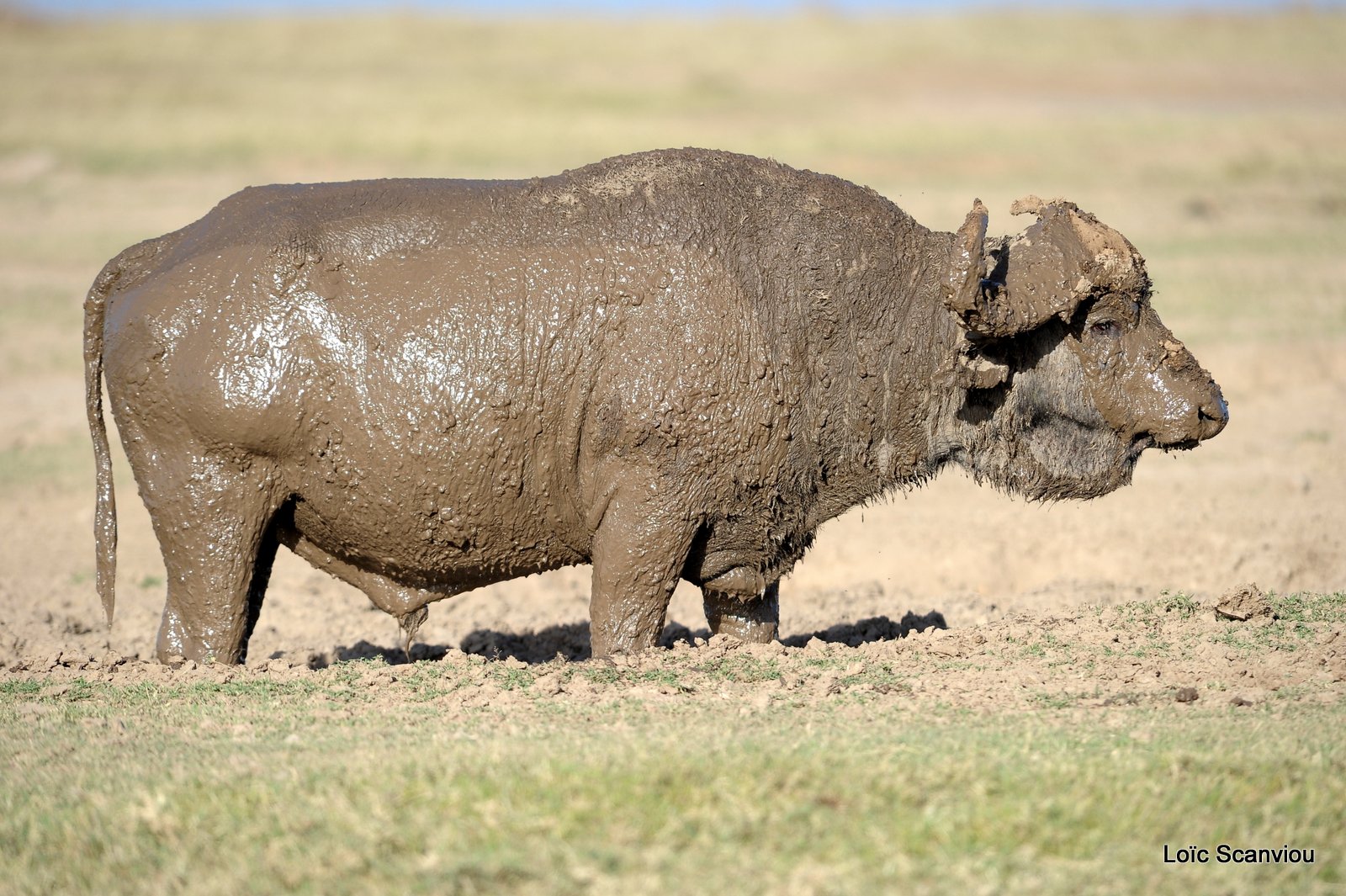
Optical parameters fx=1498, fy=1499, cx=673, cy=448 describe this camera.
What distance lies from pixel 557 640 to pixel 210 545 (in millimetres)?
2840

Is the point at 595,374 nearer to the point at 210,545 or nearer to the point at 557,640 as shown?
the point at 210,545

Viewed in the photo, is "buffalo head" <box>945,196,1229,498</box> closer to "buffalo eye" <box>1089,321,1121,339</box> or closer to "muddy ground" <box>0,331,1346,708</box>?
"buffalo eye" <box>1089,321,1121,339</box>

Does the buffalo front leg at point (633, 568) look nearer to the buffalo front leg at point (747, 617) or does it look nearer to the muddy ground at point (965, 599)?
the muddy ground at point (965, 599)

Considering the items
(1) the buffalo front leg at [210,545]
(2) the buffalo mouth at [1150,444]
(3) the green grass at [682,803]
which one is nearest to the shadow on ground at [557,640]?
(1) the buffalo front leg at [210,545]

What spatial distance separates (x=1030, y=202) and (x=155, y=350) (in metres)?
4.07

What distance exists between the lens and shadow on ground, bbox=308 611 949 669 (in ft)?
28.5

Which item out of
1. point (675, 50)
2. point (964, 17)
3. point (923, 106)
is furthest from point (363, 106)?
point (964, 17)

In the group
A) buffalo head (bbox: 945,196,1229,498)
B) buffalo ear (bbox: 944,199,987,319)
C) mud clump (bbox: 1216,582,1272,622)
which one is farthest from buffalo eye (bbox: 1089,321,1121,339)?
mud clump (bbox: 1216,582,1272,622)

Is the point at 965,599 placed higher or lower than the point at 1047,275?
lower

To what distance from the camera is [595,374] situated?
6.55m

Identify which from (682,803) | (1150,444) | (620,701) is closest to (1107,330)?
(1150,444)

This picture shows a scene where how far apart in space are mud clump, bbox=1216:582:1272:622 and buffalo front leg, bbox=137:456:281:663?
4.48m

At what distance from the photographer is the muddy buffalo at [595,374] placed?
6.53m

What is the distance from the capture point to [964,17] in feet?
223
